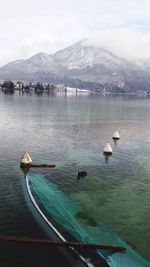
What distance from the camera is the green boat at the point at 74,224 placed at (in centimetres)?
3312

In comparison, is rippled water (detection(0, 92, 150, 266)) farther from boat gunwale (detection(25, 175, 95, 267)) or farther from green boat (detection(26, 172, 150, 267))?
green boat (detection(26, 172, 150, 267))

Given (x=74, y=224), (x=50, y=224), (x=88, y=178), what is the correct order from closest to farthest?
(x=74, y=224) → (x=50, y=224) → (x=88, y=178)

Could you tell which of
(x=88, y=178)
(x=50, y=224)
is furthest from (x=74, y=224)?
(x=88, y=178)

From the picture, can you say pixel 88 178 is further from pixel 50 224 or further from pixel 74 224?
pixel 74 224

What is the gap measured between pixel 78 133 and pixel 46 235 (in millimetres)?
77300

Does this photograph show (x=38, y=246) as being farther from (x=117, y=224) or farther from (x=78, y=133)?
(x=78, y=133)

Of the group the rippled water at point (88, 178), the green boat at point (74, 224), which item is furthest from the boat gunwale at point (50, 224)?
the rippled water at point (88, 178)

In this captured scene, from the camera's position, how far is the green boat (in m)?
33.1

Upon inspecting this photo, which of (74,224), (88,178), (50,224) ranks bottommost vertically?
(88,178)

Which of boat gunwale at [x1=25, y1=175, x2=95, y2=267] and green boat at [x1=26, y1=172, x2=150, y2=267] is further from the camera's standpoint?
boat gunwale at [x1=25, y1=175, x2=95, y2=267]

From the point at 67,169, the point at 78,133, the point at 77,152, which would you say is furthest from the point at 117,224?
the point at 78,133

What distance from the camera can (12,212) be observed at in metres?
44.7

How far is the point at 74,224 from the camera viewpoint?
1538 inches

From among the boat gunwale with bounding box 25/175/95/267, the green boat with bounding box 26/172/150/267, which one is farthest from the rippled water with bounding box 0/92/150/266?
the green boat with bounding box 26/172/150/267
